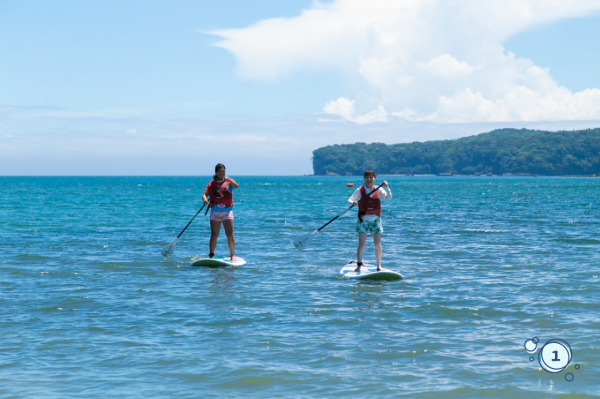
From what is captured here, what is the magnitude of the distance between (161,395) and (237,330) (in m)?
2.64

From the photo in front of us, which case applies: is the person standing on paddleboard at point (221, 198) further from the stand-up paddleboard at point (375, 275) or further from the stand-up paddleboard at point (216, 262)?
the stand-up paddleboard at point (375, 275)

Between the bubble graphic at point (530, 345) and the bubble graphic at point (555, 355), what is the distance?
0.12 meters

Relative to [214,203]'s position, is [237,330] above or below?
below

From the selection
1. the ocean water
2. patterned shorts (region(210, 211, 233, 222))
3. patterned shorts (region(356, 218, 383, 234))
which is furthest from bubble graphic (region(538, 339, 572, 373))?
patterned shorts (region(210, 211, 233, 222))

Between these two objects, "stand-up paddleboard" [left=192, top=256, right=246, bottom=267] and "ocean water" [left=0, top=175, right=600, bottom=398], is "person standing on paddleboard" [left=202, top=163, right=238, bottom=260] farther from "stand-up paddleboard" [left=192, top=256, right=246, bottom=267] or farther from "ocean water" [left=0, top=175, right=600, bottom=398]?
"ocean water" [left=0, top=175, right=600, bottom=398]

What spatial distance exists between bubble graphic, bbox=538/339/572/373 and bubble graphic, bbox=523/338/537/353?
124 mm

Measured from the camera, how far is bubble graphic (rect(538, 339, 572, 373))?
23.9ft

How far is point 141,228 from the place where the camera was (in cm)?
2923

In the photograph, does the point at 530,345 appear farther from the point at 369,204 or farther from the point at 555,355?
the point at 369,204

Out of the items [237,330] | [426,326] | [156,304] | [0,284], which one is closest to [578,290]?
[426,326]

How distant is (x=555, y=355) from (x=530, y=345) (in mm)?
410

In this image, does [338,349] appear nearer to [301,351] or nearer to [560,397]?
[301,351]

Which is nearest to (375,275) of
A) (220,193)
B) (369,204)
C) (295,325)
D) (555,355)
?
(369,204)

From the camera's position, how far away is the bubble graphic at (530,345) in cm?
802
